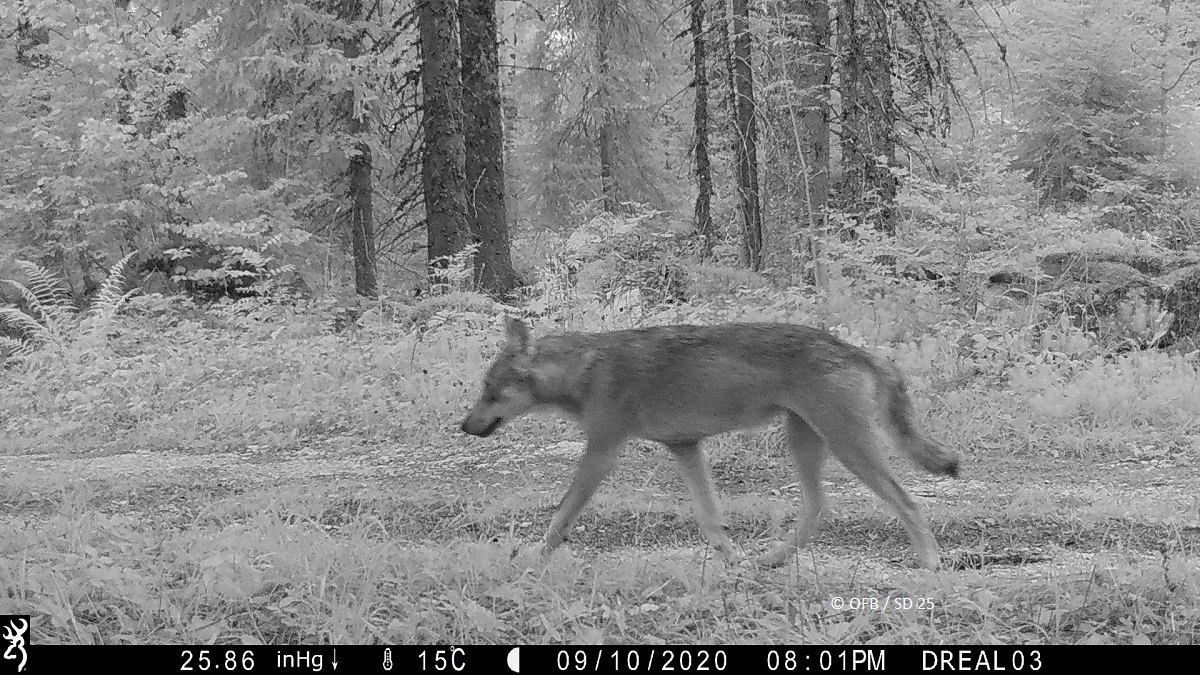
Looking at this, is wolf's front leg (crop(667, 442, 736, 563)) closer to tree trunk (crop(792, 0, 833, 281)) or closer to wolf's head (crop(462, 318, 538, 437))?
wolf's head (crop(462, 318, 538, 437))

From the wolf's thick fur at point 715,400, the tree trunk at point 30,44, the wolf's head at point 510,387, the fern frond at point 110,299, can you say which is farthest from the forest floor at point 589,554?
the tree trunk at point 30,44

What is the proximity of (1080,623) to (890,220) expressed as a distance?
31.5ft

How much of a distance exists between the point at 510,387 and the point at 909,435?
203cm

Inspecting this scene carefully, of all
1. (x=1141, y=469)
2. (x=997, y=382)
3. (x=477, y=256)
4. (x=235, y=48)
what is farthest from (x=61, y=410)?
(x=1141, y=469)

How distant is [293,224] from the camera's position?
16.5 meters

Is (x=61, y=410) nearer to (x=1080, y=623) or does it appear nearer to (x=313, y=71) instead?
(x=313, y=71)

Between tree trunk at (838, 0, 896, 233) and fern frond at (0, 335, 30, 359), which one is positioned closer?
tree trunk at (838, 0, 896, 233)

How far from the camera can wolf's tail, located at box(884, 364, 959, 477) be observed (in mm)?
4711

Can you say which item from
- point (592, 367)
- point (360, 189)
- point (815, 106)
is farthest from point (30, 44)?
point (592, 367)
